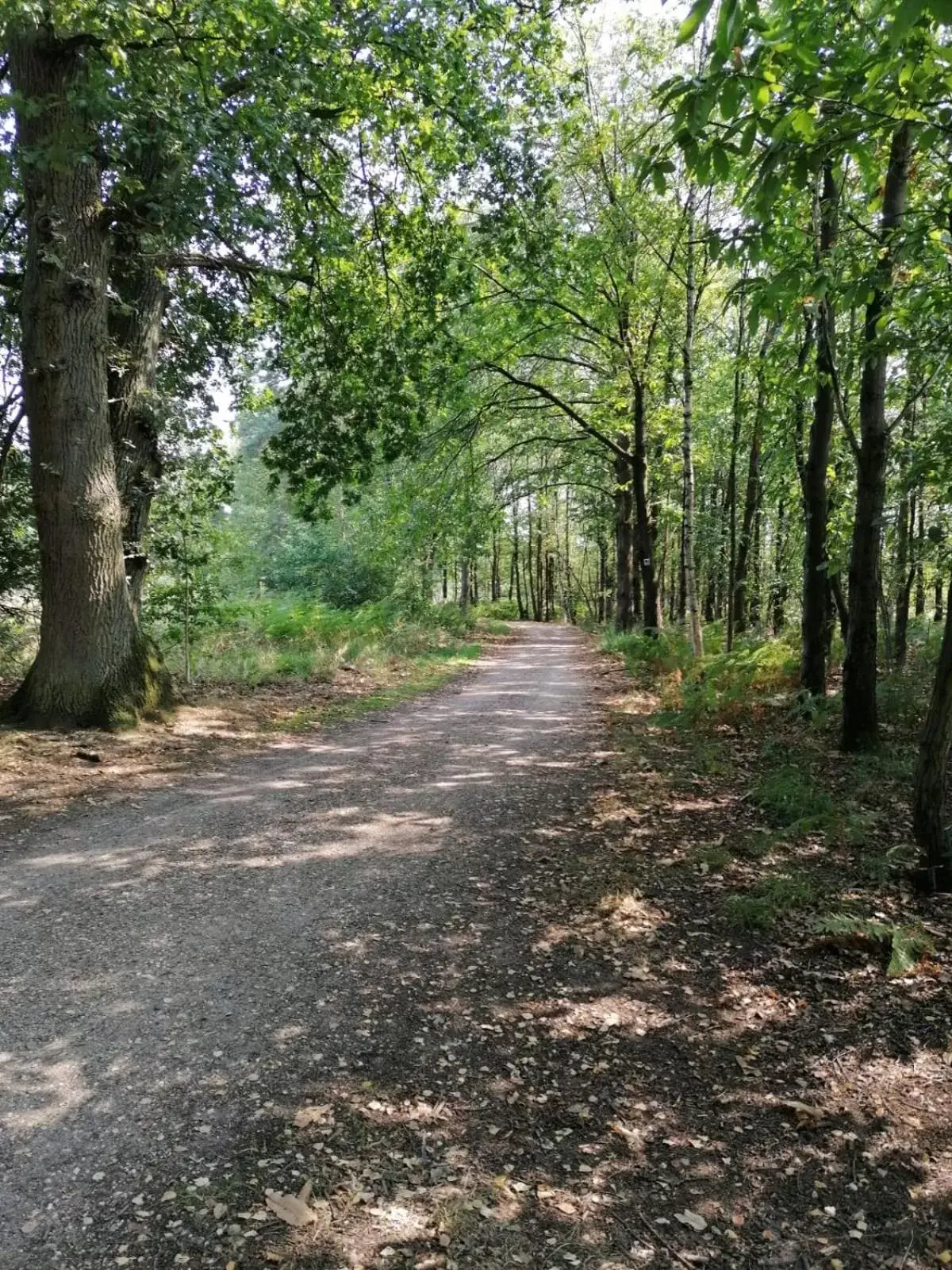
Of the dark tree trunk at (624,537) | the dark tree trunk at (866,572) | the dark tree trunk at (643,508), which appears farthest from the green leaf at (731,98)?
the dark tree trunk at (624,537)

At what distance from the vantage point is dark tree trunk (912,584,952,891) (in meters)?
4.52

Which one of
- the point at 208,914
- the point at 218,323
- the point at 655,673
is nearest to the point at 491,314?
the point at 218,323

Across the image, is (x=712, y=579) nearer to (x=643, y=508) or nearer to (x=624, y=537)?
(x=624, y=537)

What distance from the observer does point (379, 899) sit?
4715mm

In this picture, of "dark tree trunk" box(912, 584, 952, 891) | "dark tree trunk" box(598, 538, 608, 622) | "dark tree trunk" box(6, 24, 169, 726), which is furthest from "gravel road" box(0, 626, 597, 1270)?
"dark tree trunk" box(598, 538, 608, 622)

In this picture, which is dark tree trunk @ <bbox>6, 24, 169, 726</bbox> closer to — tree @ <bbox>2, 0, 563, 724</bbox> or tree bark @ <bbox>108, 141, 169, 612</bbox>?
tree @ <bbox>2, 0, 563, 724</bbox>

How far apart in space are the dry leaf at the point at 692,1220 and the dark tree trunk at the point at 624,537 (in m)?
20.5

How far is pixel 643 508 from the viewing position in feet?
62.0

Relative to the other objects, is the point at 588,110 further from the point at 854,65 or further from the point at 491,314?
the point at 854,65

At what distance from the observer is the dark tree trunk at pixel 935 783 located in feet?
14.8

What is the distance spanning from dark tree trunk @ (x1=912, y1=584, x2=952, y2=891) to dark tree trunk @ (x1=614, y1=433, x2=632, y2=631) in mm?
17862

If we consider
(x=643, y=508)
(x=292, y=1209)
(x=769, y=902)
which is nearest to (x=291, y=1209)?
(x=292, y=1209)

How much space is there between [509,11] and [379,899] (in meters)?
9.28

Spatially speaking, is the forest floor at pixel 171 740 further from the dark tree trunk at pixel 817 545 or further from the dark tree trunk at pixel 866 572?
the dark tree trunk at pixel 866 572
